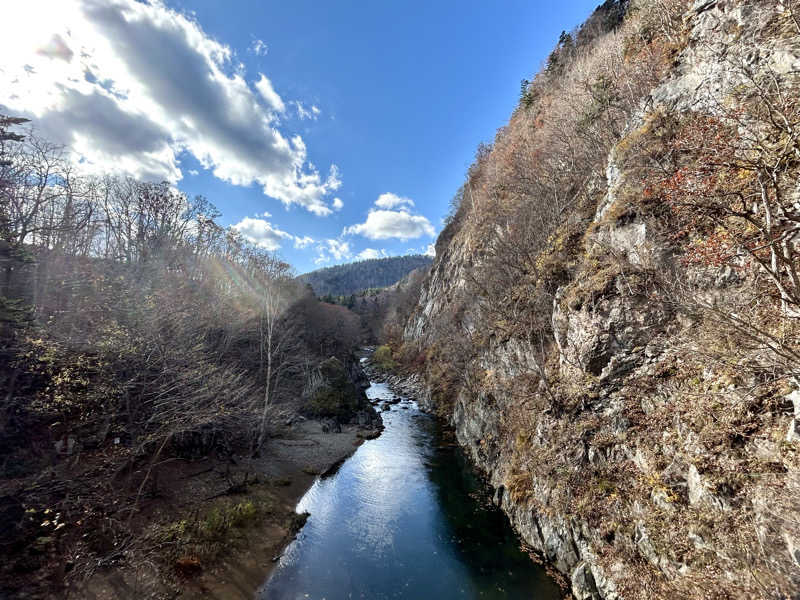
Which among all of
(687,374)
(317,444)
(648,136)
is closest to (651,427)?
(687,374)

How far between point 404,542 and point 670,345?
1372 centimetres

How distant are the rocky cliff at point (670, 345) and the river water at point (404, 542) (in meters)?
1.59

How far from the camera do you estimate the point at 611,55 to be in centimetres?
2577

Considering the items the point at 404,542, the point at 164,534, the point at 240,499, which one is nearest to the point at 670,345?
the point at 404,542

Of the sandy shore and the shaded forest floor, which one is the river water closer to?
the sandy shore

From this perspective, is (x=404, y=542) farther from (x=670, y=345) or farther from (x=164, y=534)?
(x=670, y=345)

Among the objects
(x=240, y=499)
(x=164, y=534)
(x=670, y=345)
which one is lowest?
(x=240, y=499)

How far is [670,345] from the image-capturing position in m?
10.9

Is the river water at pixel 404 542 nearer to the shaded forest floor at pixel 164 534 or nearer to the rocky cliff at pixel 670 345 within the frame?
the shaded forest floor at pixel 164 534

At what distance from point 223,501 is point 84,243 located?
872 inches

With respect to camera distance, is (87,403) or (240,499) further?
(240,499)

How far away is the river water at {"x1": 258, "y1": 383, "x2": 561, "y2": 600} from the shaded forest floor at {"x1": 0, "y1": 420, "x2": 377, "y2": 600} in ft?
4.60

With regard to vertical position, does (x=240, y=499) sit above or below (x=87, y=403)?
below

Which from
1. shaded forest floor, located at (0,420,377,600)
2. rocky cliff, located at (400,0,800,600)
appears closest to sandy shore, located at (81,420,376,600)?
shaded forest floor, located at (0,420,377,600)
